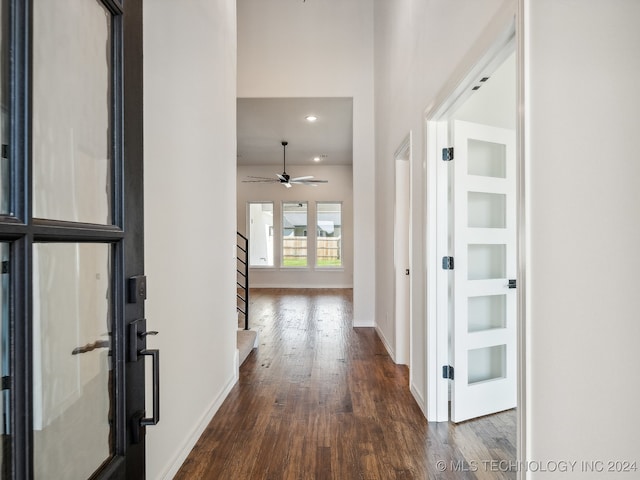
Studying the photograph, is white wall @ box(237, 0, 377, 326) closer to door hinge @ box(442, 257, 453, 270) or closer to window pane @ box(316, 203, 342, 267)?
door hinge @ box(442, 257, 453, 270)

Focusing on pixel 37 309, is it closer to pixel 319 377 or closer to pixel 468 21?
pixel 468 21

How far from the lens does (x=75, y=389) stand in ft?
2.84

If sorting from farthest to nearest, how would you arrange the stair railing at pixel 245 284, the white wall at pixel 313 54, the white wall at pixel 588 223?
the white wall at pixel 313 54, the stair railing at pixel 245 284, the white wall at pixel 588 223

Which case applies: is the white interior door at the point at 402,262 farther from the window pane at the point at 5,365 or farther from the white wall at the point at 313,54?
the window pane at the point at 5,365

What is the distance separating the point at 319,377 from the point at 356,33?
4.52 meters

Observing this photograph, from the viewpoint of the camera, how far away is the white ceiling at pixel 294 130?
5477mm

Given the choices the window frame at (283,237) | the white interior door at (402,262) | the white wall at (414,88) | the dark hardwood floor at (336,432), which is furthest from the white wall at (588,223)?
the window frame at (283,237)

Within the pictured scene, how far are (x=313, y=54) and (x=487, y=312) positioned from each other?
13.7 feet

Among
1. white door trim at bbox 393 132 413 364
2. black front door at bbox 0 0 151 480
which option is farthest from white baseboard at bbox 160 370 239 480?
white door trim at bbox 393 132 413 364

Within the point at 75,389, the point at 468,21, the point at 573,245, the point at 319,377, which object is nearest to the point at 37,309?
the point at 75,389

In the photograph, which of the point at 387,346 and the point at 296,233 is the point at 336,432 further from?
the point at 296,233

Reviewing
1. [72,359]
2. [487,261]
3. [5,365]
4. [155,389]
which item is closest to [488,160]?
[487,261]

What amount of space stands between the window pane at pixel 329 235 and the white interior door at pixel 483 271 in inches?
287

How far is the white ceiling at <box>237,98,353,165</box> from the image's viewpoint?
5.48 m
